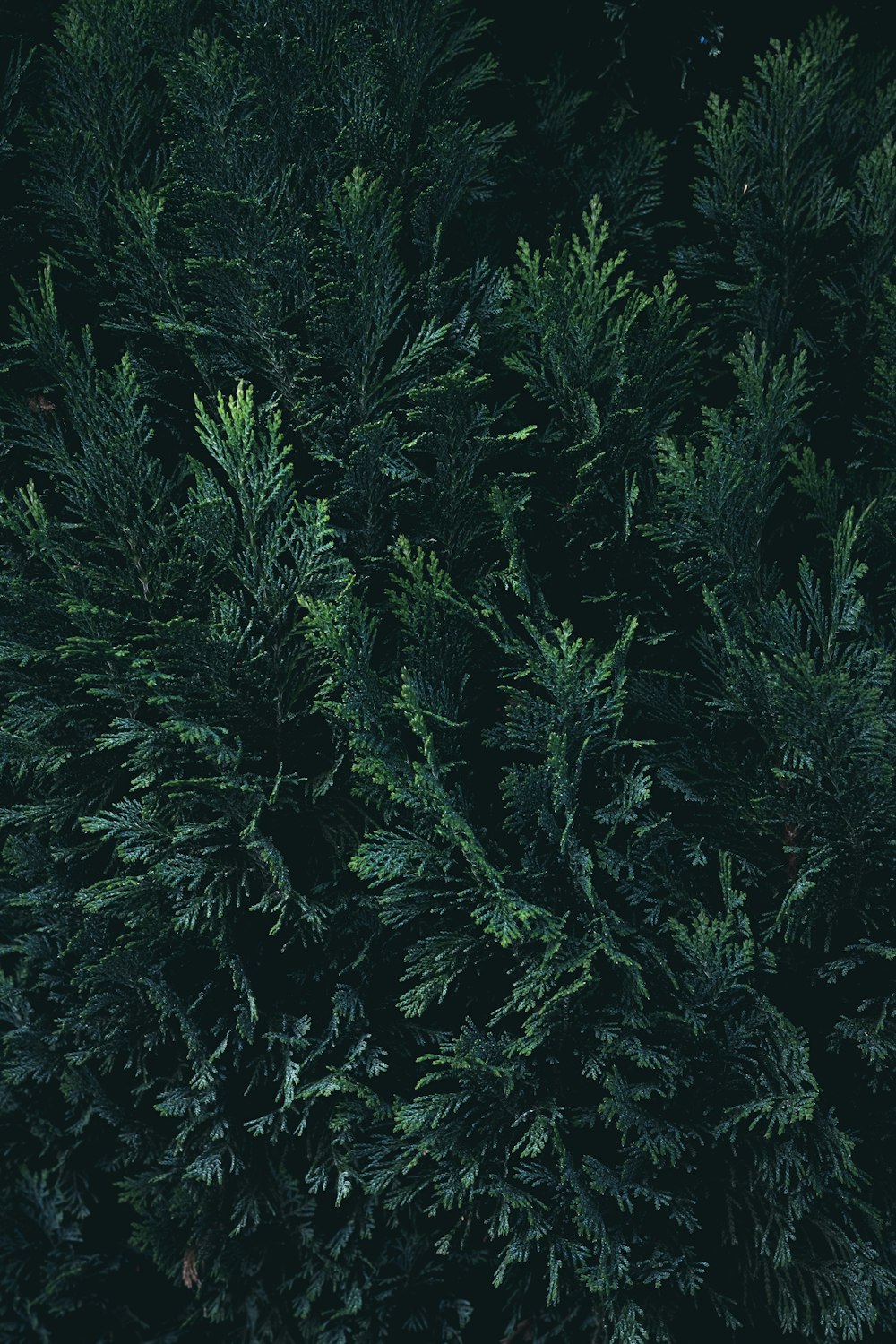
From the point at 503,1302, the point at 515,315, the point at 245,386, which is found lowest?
the point at 503,1302

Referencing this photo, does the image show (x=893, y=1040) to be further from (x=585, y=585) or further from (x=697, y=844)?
(x=585, y=585)

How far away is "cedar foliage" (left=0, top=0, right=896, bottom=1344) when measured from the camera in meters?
2.80

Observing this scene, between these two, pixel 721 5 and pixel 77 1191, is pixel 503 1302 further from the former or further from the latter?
pixel 721 5

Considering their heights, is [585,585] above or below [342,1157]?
above

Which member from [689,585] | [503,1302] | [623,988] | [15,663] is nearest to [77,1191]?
[503,1302]

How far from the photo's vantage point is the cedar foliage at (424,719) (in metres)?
2.80

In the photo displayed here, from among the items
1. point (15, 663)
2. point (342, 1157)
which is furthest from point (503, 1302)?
point (15, 663)

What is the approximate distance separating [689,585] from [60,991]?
2681 mm

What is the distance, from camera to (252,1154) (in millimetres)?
3211

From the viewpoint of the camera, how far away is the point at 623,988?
2.85 metres

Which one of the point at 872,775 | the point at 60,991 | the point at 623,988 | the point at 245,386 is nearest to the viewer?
the point at 872,775

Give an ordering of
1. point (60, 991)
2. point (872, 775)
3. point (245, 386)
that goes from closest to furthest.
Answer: point (872, 775)
point (245, 386)
point (60, 991)

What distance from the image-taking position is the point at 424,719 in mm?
2818

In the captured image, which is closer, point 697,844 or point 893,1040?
point 893,1040
